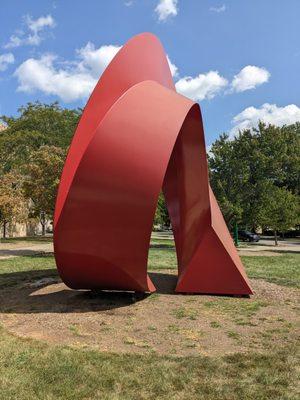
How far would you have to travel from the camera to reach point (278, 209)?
33.8m

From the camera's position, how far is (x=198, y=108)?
34.6 ft

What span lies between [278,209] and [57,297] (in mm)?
26117

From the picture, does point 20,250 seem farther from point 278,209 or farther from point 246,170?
point 278,209

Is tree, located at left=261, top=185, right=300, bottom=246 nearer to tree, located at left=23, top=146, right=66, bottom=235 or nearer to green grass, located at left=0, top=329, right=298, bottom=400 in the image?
tree, located at left=23, top=146, right=66, bottom=235

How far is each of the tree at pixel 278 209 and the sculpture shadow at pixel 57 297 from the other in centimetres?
1993

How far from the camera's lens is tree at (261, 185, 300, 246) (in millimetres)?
31609

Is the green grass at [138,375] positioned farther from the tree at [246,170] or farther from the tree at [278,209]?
the tree at [278,209]

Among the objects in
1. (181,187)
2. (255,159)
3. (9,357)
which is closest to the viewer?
(9,357)

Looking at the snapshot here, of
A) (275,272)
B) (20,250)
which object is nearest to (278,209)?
(275,272)

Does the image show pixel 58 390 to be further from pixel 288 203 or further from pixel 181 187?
pixel 288 203

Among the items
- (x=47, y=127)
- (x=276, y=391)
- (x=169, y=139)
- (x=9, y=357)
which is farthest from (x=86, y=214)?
(x=47, y=127)

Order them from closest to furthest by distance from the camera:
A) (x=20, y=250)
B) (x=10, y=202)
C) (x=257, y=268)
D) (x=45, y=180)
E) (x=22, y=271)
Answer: (x=22, y=271), (x=257, y=268), (x=45, y=180), (x=20, y=250), (x=10, y=202)

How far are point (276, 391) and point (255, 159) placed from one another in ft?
94.1

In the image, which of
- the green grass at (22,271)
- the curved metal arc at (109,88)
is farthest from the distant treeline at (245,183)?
the curved metal arc at (109,88)
